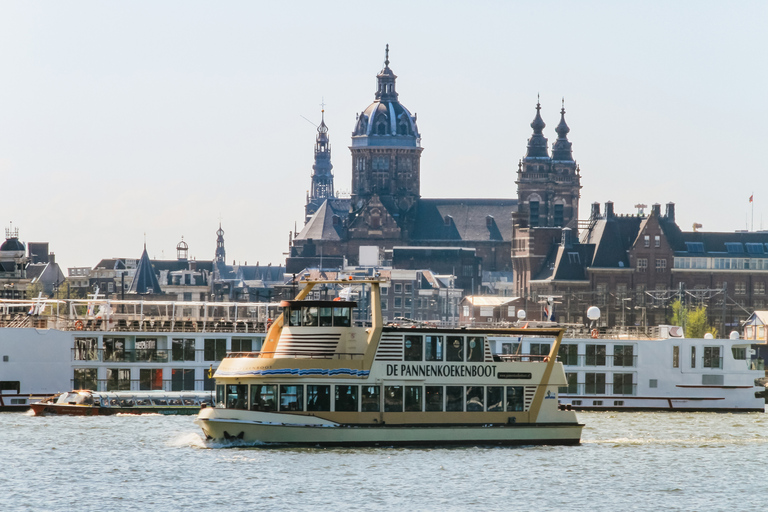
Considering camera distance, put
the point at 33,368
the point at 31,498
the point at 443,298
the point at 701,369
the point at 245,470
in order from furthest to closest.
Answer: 1. the point at 443,298
2. the point at 701,369
3. the point at 33,368
4. the point at 245,470
5. the point at 31,498

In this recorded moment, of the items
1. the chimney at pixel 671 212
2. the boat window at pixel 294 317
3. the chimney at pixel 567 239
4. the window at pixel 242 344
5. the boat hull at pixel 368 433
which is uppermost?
the chimney at pixel 671 212

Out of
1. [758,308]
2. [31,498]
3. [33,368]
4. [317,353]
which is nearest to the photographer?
[31,498]

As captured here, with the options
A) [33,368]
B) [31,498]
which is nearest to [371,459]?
[31,498]

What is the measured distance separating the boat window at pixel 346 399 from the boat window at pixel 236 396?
10.4ft

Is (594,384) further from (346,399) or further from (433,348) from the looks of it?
(346,399)

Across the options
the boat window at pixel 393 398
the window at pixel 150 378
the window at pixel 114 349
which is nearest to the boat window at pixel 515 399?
the boat window at pixel 393 398

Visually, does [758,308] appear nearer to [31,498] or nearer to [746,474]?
[746,474]

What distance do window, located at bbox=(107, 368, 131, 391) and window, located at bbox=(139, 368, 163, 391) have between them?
2.07 ft

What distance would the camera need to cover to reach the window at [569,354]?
79562mm

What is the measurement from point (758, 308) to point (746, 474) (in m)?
112

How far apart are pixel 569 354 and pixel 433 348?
25711 mm

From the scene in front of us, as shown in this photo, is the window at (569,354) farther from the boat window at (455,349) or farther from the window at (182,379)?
the boat window at (455,349)

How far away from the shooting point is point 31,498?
46062 mm

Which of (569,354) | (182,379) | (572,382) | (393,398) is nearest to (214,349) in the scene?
(182,379)
